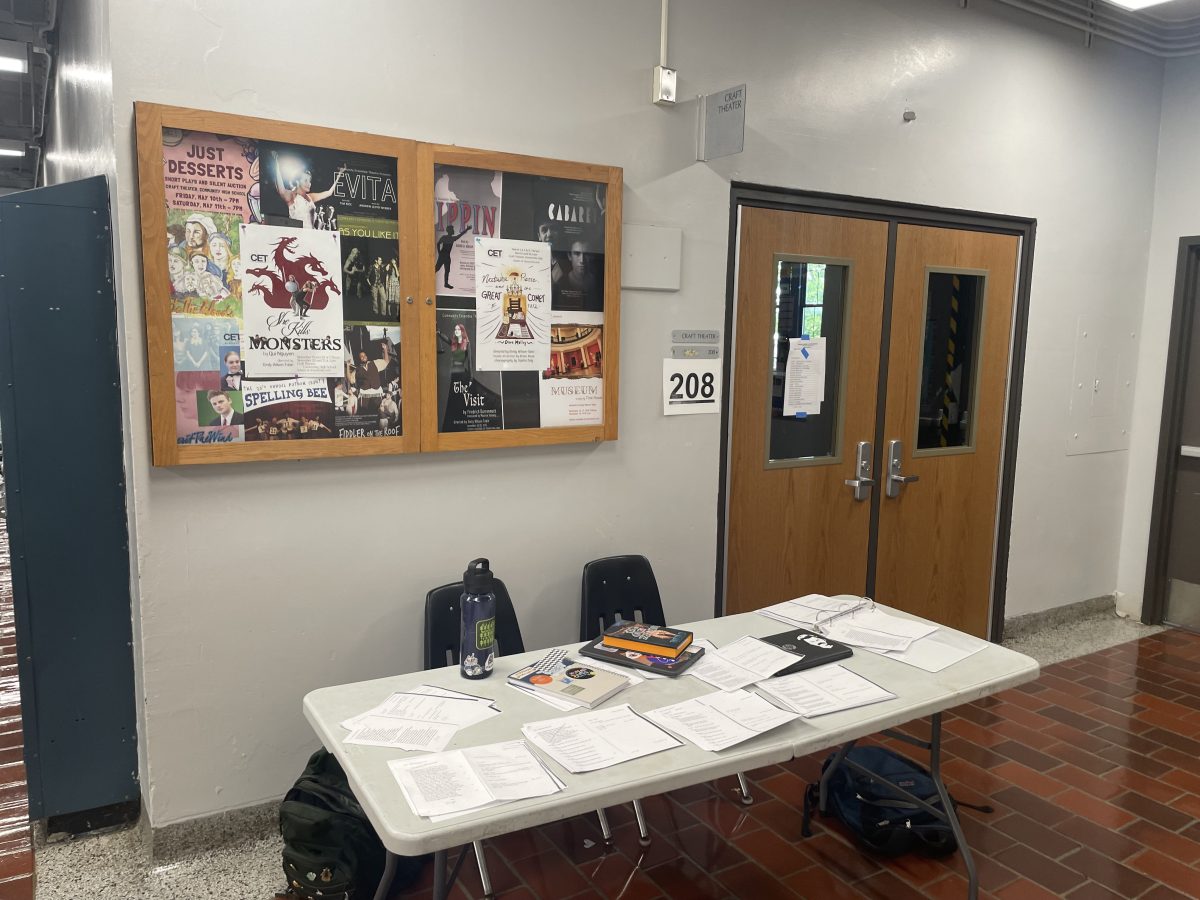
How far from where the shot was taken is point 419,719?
6.31 feet

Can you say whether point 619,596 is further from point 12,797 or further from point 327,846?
point 12,797

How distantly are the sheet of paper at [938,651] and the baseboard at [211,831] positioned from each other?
2.02m

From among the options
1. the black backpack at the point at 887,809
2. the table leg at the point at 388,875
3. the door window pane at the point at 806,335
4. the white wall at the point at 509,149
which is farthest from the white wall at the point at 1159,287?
the table leg at the point at 388,875

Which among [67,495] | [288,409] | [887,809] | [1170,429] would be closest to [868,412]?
[887,809]

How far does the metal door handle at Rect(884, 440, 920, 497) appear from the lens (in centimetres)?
402

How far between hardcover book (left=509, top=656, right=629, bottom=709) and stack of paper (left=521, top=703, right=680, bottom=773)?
71mm

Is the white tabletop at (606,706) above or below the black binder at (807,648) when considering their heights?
below

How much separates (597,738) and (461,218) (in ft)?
5.78

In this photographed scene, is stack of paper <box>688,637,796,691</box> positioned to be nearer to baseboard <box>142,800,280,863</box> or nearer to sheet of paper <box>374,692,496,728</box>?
sheet of paper <box>374,692,496,728</box>

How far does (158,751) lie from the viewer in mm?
2545

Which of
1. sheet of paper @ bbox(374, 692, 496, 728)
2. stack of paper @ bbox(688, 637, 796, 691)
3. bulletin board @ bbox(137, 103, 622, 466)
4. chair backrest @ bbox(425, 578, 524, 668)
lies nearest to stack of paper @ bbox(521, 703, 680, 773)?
sheet of paper @ bbox(374, 692, 496, 728)

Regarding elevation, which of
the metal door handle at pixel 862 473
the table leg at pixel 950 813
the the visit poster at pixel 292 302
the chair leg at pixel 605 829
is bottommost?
the chair leg at pixel 605 829

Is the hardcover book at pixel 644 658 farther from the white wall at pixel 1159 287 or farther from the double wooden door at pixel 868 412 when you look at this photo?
the white wall at pixel 1159 287

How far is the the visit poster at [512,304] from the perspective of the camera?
2848mm
